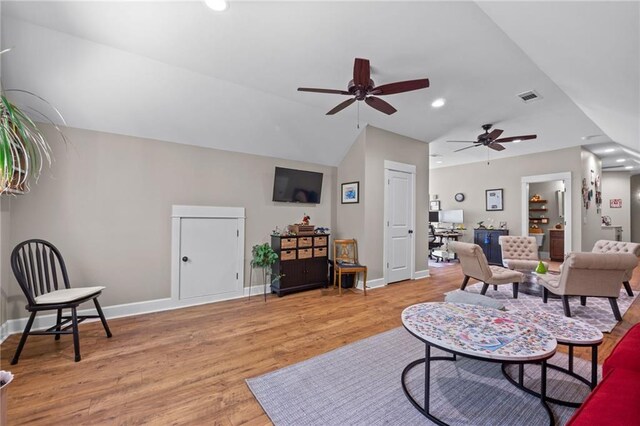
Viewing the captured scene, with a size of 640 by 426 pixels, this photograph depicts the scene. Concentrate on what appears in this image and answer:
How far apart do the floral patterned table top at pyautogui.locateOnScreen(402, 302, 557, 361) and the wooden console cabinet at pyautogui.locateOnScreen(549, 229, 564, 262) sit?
7201mm

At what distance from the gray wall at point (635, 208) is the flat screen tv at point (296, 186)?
1141cm

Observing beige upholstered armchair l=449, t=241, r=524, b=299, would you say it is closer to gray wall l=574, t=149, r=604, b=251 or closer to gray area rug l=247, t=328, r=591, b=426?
gray area rug l=247, t=328, r=591, b=426

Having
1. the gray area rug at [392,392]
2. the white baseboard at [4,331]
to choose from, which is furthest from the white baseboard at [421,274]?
the white baseboard at [4,331]

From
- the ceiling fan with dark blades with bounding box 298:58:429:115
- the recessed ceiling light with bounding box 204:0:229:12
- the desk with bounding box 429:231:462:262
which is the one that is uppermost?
the recessed ceiling light with bounding box 204:0:229:12

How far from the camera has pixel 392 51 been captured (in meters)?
2.63

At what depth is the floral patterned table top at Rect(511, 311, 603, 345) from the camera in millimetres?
1697

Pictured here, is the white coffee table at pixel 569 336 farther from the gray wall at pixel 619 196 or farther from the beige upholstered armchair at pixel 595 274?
the gray wall at pixel 619 196

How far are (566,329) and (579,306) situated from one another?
8.23ft

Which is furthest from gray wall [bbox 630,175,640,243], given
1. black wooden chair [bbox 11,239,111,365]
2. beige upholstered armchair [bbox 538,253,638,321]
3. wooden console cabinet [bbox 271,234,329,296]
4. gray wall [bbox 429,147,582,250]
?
black wooden chair [bbox 11,239,111,365]

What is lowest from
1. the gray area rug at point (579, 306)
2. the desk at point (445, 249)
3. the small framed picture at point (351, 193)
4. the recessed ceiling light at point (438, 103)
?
the gray area rug at point (579, 306)

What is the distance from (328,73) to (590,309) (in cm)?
444

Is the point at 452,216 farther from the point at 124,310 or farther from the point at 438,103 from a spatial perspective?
the point at 124,310

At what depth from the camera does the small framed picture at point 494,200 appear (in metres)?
7.19

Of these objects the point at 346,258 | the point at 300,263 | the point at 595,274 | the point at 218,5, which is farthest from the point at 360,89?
the point at 595,274
